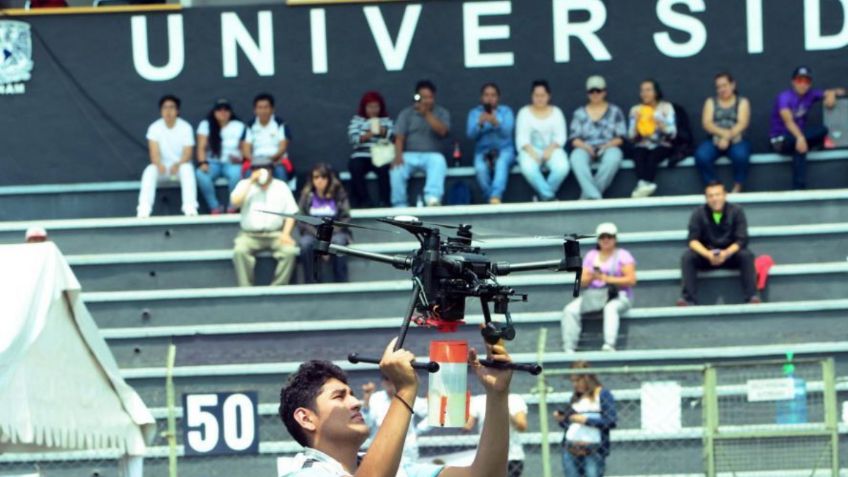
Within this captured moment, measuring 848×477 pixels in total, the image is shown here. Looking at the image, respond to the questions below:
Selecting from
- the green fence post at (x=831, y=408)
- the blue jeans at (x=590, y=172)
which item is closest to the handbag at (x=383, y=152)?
the blue jeans at (x=590, y=172)

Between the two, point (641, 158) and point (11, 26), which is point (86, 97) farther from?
point (641, 158)

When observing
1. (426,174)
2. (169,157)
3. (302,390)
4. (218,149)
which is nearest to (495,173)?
(426,174)

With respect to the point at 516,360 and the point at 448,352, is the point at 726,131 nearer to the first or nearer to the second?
the point at 516,360

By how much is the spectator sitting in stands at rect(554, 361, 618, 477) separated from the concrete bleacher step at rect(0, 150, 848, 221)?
367 centimetres

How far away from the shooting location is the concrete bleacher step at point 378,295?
14.4 m

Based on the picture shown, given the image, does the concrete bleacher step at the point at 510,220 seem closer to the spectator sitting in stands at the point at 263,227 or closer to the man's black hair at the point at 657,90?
the spectator sitting in stands at the point at 263,227

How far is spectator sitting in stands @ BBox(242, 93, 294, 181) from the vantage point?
50.8ft

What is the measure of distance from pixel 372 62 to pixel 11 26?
A: 11.4 ft

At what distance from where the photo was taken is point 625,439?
12898 mm

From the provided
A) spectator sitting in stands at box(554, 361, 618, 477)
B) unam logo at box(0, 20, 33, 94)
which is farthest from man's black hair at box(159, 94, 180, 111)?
spectator sitting in stands at box(554, 361, 618, 477)

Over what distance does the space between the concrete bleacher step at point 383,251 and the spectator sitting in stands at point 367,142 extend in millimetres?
752

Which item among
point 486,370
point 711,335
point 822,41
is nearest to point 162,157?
point 711,335

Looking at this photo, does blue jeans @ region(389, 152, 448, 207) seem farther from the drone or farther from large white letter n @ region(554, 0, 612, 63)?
the drone

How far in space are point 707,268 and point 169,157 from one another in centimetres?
505
